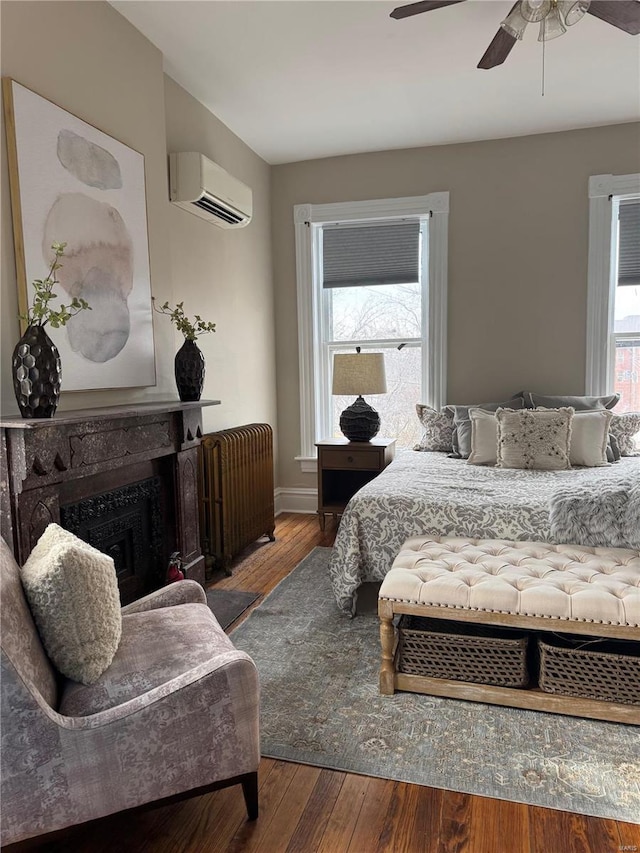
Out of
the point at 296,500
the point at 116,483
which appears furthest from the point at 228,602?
the point at 296,500

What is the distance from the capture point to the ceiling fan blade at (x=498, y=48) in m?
2.47

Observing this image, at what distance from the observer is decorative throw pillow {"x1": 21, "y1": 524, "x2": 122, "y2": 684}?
1.38m

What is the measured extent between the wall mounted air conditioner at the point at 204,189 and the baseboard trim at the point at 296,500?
2.30m

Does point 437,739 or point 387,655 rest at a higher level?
point 387,655

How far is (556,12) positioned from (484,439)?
2241mm

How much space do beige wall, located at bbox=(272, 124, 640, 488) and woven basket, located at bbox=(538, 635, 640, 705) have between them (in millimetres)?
2691

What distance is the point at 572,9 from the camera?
2.22 metres

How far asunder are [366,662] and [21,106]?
8.27 feet

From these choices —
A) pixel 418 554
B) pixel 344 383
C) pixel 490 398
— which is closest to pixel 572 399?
pixel 490 398

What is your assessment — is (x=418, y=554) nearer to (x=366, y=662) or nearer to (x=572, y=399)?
(x=366, y=662)

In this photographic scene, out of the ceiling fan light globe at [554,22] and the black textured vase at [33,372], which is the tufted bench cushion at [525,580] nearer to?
the black textured vase at [33,372]

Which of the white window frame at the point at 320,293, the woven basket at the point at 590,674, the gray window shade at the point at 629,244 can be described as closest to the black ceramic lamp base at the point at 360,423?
the white window frame at the point at 320,293

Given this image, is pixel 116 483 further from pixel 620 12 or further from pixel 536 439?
pixel 620 12

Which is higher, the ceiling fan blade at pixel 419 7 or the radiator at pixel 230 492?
the ceiling fan blade at pixel 419 7
